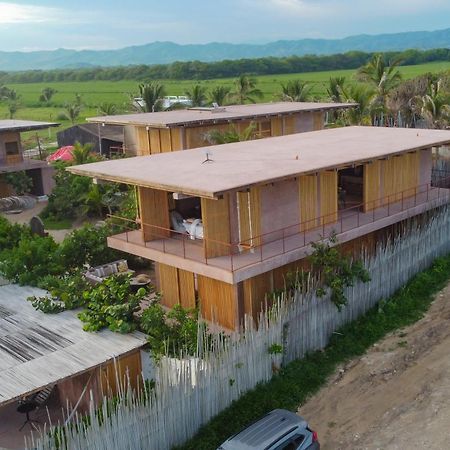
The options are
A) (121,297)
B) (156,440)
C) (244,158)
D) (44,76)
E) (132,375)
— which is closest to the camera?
(156,440)

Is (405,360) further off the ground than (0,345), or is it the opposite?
(0,345)

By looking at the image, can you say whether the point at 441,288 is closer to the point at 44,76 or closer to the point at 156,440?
the point at 156,440

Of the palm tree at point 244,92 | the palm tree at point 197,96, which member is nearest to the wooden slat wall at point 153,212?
the palm tree at point 197,96

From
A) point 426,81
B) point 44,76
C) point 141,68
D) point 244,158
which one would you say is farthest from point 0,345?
point 44,76

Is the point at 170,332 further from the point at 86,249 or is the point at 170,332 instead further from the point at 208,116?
the point at 208,116

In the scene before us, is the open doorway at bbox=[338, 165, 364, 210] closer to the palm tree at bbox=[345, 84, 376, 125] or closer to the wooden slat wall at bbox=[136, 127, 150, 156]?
the wooden slat wall at bbox=[136, 127, 150, 156]

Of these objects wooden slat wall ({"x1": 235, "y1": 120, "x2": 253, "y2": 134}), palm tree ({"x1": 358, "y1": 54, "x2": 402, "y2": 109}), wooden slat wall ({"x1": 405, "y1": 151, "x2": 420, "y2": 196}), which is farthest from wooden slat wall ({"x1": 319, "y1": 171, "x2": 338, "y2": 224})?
palm tree ({"x1": 358, "y1": 54, "x2": 402, "y2": 109})
